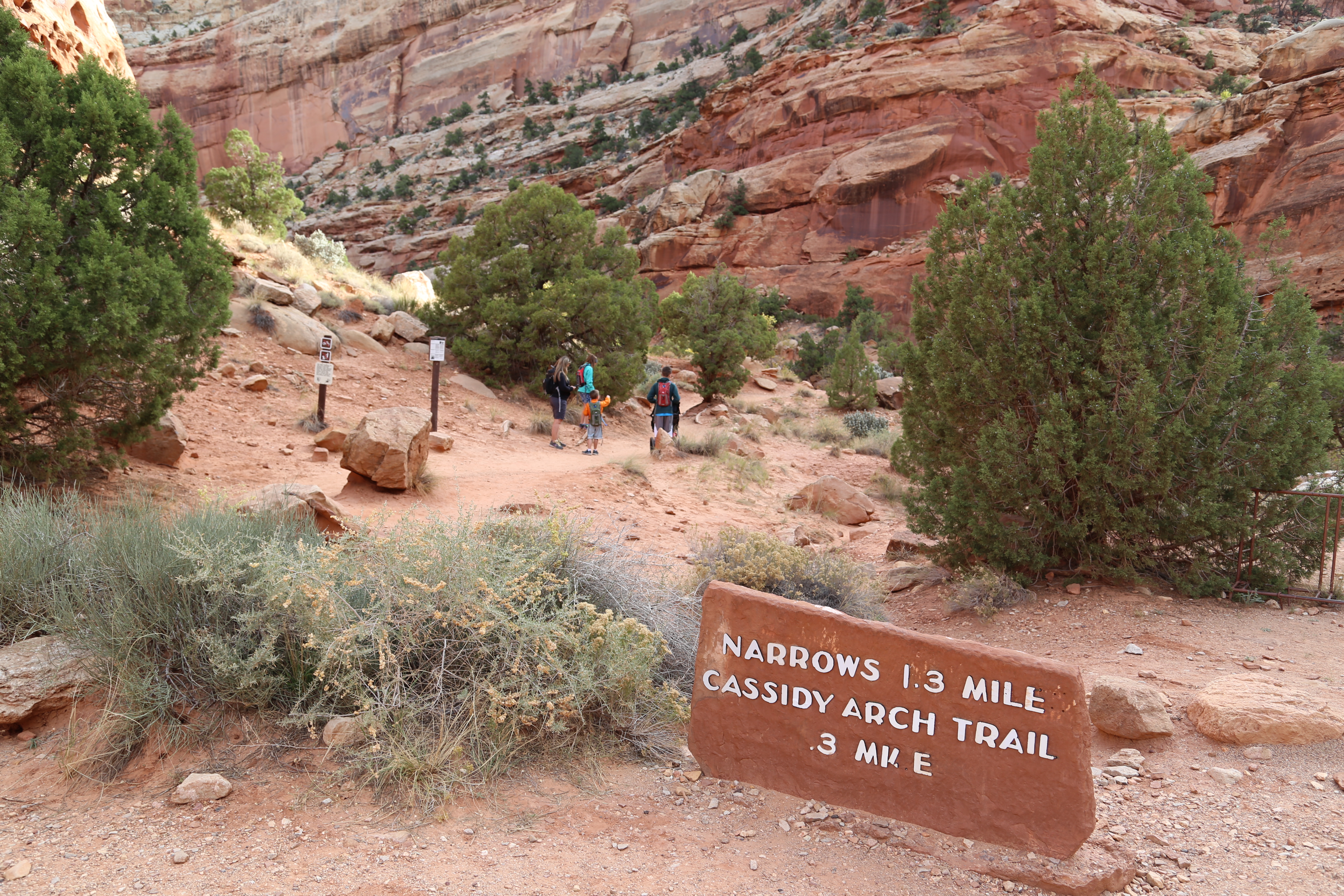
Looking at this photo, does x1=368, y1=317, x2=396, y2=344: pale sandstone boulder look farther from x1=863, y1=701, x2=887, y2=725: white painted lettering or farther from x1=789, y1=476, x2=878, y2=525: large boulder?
x1=863, y1=701, x2=887, y2=725: white painted lettering

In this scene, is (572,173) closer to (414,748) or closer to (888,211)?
(888,211)

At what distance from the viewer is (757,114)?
41.9 metres

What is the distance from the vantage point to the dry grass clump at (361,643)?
3504 mm

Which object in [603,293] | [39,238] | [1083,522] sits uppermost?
[603,293]

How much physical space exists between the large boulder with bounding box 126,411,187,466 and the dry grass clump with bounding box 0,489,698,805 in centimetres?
482

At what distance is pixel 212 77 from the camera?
243 feet

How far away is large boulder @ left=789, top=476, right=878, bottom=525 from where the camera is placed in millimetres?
10789

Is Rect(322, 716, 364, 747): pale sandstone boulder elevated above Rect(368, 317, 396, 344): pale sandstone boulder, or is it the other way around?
Rect(368, 317, 396, 344): pale sandstone boulder

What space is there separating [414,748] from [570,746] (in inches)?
28.5

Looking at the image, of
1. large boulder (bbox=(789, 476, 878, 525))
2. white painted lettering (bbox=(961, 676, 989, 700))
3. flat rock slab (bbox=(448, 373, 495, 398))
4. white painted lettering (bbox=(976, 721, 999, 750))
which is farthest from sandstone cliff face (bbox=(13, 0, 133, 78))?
white painted lettering (bbox=(976, 721, 999, 750))

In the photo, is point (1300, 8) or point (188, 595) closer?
point (188, 595)

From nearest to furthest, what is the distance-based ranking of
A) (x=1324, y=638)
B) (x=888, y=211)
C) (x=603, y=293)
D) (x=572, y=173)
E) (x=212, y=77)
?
(x=1324, y=638) → (x=603, y=293) → (x=888, y=211) → (x=572, y=173) → (x=212, y=77)

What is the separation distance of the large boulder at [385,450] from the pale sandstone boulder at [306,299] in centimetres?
839

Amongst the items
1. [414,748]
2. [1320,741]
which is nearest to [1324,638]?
[1320,741]
